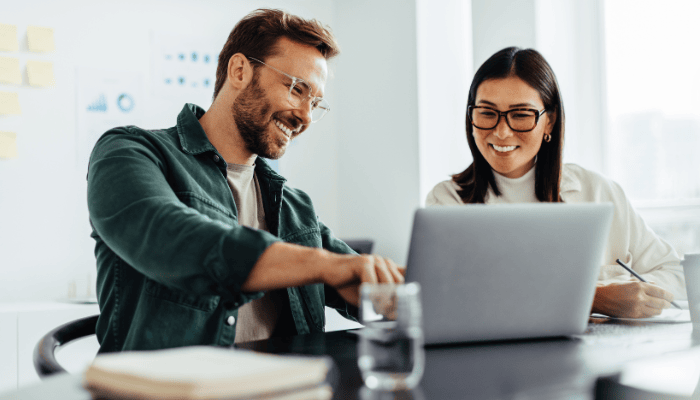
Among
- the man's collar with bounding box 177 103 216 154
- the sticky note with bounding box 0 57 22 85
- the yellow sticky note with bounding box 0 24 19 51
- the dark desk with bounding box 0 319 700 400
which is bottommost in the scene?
the dark desk with bounding box 0 319 700 400

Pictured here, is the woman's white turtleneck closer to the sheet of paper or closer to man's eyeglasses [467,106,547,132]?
man's eyeglasses [467,106,547,132]

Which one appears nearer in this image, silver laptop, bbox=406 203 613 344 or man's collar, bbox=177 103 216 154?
silver laptop, bbox=406 203 613 344

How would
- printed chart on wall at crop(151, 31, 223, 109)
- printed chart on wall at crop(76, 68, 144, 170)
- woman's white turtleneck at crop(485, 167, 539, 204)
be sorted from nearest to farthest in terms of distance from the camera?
woman's white turtleneck at crop(485, 167, 539, 204), printed chart on wall at crop(76, 68, 144, 170), printed chart on wall at crop(151, 31, 223, 109)

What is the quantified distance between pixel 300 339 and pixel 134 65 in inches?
89.5

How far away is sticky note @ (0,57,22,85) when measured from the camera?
2.52m

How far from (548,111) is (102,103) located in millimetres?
2027

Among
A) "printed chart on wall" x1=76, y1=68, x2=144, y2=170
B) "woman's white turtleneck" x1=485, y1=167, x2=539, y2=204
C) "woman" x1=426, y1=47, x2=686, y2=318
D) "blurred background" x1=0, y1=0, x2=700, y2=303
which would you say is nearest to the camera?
"woman" x1=426, y1=47, x2=686, y2=318

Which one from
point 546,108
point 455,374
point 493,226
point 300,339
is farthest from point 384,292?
point 546,108

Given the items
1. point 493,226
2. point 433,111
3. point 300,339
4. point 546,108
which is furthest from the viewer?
point 433,111

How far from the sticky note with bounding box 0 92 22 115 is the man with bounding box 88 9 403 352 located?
4.64ft

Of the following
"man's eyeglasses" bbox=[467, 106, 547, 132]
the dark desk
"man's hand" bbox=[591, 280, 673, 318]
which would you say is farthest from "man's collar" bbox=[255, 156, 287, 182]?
"man's hand" bbox=[591, 280, 673, 318]

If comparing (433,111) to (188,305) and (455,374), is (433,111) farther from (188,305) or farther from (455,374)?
(455,374)

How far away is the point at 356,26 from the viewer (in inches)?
135

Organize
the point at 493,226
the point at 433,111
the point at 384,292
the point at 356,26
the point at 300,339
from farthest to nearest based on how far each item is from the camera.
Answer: the point at 356,26 < the point at 433,111 < the point at 300,339 < the point at 493,226 < the point at 384,292
